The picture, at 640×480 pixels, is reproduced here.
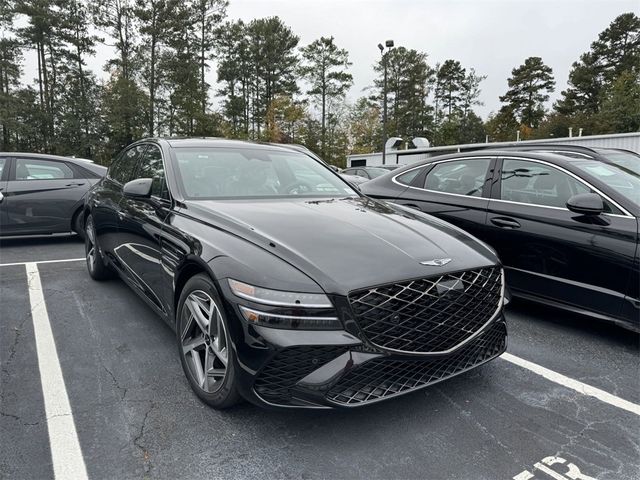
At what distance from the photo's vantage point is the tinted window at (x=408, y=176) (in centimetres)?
503

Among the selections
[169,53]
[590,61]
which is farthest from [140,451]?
[590,61]

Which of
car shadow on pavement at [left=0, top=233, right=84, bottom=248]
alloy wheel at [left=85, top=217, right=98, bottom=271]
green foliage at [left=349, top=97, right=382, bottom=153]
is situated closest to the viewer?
alloy wheel at [left=85, top=217, right=98, bottom=271]

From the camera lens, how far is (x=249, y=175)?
346 cm

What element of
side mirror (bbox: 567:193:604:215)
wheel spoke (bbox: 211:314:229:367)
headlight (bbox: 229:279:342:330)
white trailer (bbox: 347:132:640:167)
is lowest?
wheel spoke (bbox: 211:314:229:367)

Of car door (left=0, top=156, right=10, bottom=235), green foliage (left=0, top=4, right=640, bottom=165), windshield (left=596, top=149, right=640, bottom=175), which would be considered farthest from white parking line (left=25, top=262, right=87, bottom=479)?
green foliage (left=0, top=4, right=640, bottom=165)

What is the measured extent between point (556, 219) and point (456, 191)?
108 cm

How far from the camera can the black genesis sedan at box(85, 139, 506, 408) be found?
6.68ft

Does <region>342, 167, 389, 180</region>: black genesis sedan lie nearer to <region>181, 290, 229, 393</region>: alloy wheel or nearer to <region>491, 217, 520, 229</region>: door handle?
<region>491, 217, 520, 229</region>: door handle

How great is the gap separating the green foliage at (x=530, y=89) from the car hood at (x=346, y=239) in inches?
2605

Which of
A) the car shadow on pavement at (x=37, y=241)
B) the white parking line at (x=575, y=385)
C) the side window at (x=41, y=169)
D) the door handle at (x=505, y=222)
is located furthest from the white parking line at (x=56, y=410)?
the car shadow on pavement at (x=37, y=241)

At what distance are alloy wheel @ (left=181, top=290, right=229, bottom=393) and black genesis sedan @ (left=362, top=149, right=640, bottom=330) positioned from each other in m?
2.75

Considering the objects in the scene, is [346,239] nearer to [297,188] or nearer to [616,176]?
[297,188]

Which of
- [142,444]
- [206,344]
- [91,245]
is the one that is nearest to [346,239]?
[206,344]

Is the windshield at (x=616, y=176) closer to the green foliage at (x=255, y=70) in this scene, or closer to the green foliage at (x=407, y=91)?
the green foliage at (x=255, y=70)
